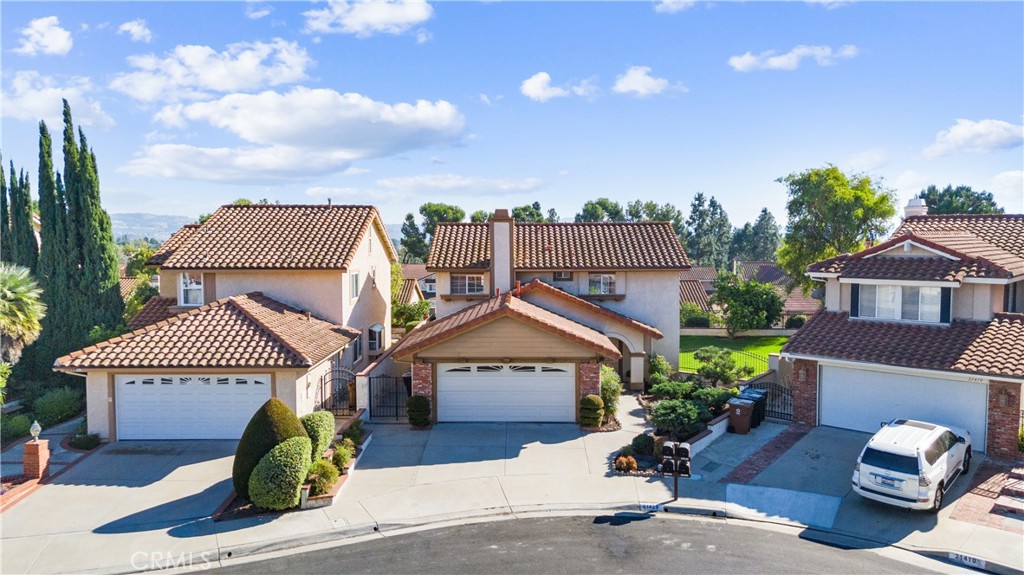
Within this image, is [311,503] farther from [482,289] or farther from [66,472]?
[482,289]

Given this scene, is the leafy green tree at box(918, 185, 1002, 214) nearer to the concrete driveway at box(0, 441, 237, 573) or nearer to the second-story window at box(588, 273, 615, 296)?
the second-story window at box(588, 273, 615, 296)

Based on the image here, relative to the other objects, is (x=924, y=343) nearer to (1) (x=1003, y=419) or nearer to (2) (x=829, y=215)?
(1) (x=1003, y=419)

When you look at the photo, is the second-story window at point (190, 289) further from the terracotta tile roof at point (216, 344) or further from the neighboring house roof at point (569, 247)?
the neighboring house roof at point (569, 247)

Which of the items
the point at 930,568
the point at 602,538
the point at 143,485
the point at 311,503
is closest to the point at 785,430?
the point at 930,568

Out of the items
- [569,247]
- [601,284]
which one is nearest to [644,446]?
[601,284]

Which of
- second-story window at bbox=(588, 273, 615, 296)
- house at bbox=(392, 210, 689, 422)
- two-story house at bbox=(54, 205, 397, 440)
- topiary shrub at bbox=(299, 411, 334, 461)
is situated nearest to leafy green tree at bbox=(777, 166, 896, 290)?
house at bbox=(392, 210, 689, 422)
